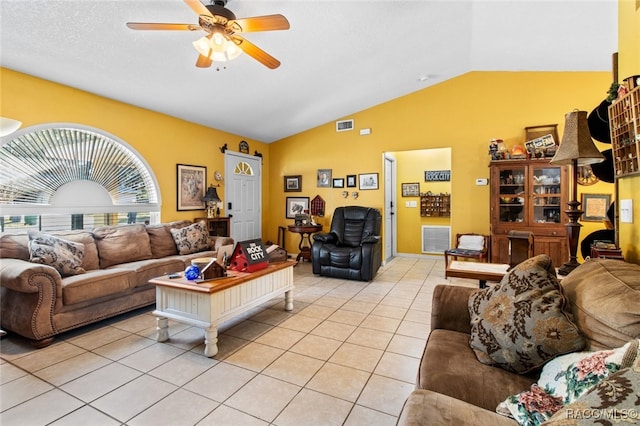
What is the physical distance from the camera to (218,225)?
5152mm

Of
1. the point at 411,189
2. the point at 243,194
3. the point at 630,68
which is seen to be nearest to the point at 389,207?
the point at 411,189

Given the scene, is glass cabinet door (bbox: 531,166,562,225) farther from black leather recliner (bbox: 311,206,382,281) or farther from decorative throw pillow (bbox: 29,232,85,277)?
decorative throw pillow (bbox: 29,232,85,277)

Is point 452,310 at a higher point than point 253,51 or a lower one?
lower

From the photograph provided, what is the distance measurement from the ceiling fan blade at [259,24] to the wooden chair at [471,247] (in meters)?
3.81

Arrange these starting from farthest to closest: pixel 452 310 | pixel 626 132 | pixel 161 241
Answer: pixel 161 241
pixel 452 310
pixel 626 132

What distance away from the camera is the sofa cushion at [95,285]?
99.3 inches

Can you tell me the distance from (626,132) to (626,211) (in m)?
0.45

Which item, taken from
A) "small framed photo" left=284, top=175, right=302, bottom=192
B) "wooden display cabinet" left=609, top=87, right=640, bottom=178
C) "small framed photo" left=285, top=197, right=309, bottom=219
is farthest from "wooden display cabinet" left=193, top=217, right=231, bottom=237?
"wooden display cabinet" left=609, top=87, right=640, bottom=178

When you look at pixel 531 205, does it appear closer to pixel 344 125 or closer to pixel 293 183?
pixel 344 125

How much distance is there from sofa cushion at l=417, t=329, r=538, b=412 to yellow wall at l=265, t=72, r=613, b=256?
395cm

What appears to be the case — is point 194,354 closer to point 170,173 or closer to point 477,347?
point 477,347

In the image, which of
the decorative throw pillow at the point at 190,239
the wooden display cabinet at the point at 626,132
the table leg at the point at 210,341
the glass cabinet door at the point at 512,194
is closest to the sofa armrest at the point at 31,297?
the table leg at the point at 210,341

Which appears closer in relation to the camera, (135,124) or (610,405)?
(610,405)

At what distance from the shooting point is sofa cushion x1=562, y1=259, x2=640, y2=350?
3.17 ft
